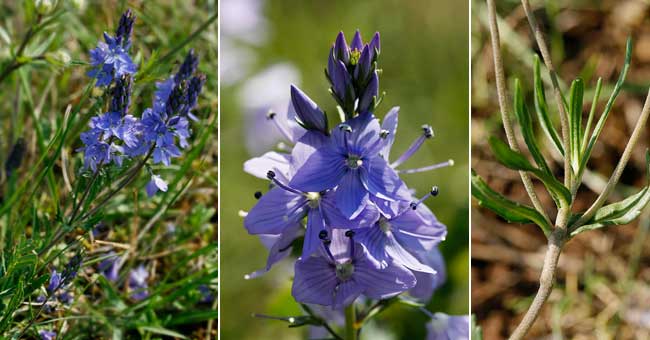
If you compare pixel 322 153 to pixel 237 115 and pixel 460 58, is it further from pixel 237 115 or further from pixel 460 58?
pixel 460 58

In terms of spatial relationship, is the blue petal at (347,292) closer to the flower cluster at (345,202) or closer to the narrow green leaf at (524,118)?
the flower cluster at (345,202)

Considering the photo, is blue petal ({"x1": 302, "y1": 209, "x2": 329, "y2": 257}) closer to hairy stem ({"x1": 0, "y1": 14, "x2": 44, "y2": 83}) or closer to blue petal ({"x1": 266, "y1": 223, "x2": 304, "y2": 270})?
blue petal ({"x1": 266, "y1": 223, "x2": 304, "y2": 270})

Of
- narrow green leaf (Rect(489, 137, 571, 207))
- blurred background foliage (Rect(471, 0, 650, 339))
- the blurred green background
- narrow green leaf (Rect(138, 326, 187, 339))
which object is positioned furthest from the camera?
blurred background foliage (Rect(471, 0, 650, 339))

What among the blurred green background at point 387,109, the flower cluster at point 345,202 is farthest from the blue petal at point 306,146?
the blurred green background at point 387,109

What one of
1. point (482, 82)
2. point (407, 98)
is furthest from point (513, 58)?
point (407, 98)

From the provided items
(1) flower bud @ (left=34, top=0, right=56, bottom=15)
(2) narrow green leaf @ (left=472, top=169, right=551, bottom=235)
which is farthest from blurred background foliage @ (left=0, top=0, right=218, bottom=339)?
(2) narrow green leaf @ (left=472, top=169, right=551, bottom=235)
